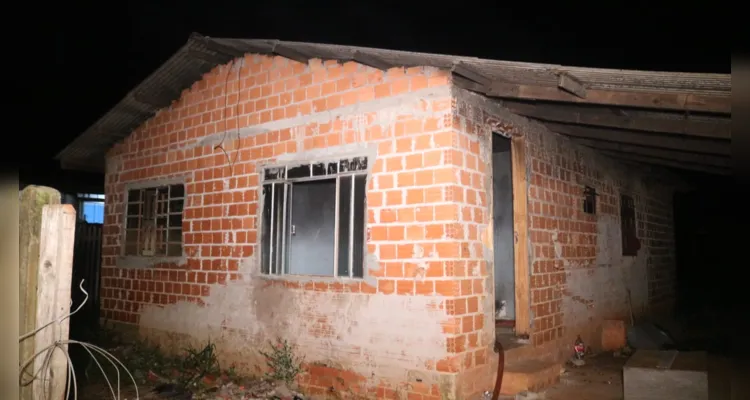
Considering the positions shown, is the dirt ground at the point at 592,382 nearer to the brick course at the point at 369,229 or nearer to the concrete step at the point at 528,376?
the concrete step at the point at 528,376

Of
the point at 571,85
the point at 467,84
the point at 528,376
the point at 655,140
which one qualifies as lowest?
the point at 528,376

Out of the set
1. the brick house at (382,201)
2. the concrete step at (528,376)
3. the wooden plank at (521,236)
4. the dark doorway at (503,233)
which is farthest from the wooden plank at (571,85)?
the dark doorway at (503,233)

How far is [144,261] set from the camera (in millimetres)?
7375

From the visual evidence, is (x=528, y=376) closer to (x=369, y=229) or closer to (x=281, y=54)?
(x=369, y=229)

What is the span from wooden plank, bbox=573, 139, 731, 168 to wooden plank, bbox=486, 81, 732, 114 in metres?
2.69

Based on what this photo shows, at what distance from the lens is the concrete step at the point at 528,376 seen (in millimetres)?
4824

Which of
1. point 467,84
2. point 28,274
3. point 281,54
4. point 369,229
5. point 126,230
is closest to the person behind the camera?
point 28,274

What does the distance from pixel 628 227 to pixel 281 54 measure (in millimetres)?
6807

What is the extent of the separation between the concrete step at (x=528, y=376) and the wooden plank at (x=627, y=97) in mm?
2730

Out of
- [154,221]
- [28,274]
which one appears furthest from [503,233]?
[28,274]

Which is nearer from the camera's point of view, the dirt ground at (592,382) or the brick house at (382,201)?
the brick house at (382,201)

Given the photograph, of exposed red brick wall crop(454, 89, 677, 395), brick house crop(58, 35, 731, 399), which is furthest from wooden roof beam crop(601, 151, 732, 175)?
exposed red brick wall crop(454, 89, 677, 395)

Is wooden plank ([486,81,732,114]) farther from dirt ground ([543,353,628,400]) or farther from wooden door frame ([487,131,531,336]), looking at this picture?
dirt ground ([543,353,628,400])

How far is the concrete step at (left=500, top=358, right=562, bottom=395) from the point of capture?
4.82 metres
